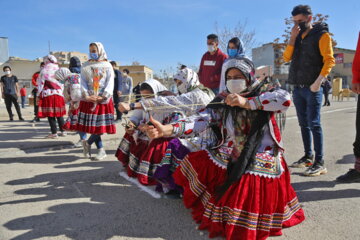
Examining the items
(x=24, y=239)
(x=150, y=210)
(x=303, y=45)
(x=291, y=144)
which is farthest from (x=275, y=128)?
(x=291, y=144)

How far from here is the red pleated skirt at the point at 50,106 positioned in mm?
6289

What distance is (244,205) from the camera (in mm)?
2131

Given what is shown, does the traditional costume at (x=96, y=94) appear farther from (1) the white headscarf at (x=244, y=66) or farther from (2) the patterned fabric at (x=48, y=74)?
(1) the white headscarf at (x=244, y=66)

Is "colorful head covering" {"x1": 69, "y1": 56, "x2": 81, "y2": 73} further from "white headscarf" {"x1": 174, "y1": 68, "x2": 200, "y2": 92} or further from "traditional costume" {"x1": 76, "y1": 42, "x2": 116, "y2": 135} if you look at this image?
"white headscarf" {"x1": 174, "y1": 68, "x2": 200, "y2": 92}

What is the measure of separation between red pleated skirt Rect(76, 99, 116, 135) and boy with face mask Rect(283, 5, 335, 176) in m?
2.96

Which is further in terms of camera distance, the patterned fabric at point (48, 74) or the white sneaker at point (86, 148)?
the patterned fabric at point (48, 74)

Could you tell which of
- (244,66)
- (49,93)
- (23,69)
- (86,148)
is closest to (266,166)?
(244,66)

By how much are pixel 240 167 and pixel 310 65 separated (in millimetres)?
2160

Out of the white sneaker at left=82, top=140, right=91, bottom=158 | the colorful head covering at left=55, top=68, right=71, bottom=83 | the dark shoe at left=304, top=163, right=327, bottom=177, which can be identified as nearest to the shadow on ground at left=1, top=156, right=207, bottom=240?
the white sneaker at left=82, top=140, right=91, bottom=158

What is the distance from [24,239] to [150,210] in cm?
108

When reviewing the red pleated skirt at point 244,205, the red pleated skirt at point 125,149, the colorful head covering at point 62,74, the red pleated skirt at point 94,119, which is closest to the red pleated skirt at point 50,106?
the colorful head covering at point 62,74

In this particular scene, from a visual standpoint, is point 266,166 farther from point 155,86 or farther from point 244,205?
point 155,86

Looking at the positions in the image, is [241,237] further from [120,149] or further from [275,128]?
[120,149]

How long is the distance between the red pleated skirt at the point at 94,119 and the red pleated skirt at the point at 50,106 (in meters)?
2.04
